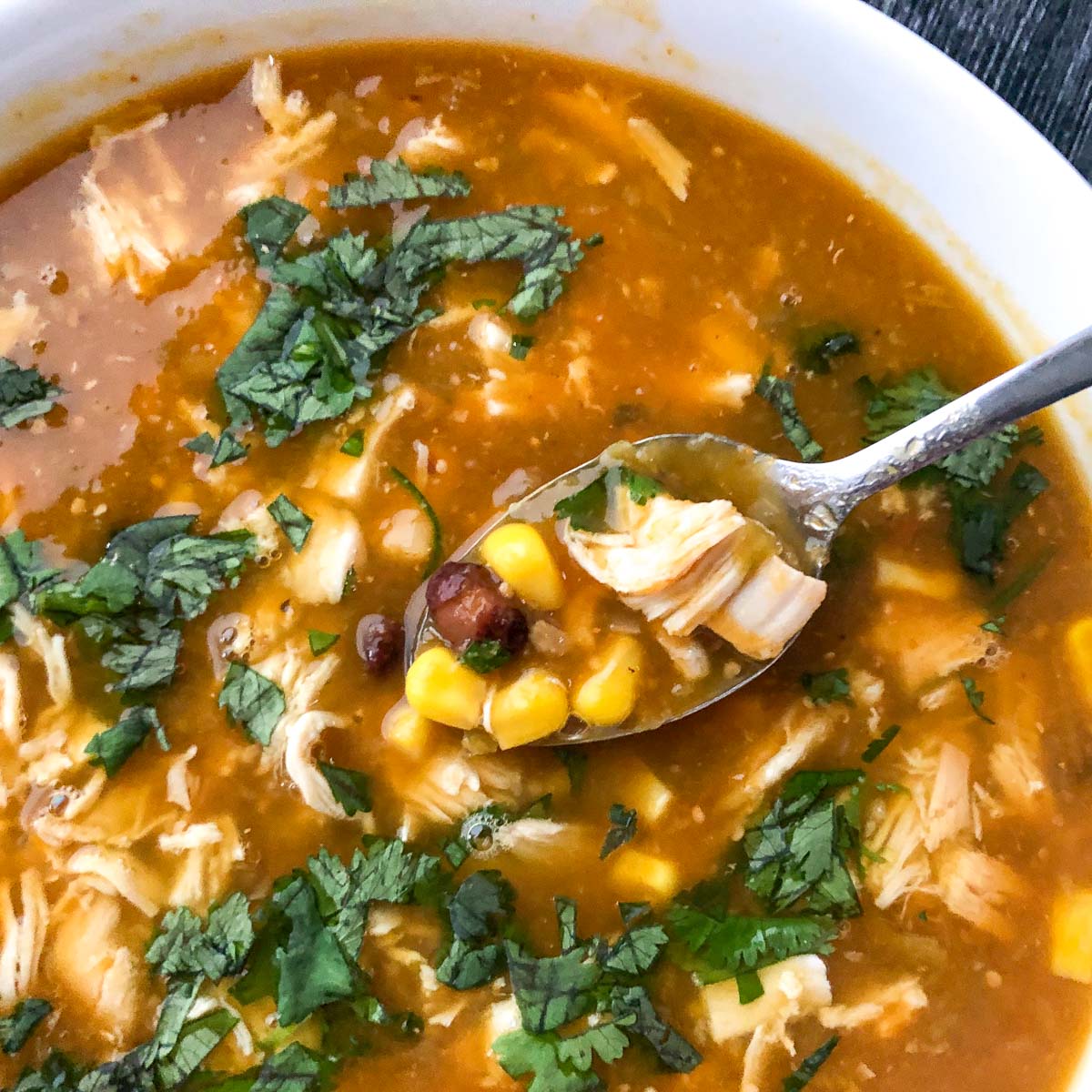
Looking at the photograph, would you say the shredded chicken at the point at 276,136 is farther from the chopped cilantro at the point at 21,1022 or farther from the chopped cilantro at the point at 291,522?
the chopped cilantro at the point at 21,1022

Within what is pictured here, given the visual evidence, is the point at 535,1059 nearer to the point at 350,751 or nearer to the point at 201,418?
the point at 350,751

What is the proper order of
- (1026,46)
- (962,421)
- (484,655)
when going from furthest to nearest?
(1026,46) < (484,655) < (962,421)

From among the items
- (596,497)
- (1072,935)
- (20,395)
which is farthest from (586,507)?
(1072,935)

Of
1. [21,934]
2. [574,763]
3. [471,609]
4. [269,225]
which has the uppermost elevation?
[269,225]

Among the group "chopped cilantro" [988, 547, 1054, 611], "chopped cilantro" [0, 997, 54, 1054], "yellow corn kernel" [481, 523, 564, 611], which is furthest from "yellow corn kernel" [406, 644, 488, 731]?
"chopped cilantro" [988, 547, 1054, 611]

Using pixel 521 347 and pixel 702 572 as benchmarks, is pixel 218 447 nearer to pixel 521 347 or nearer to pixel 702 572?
pixel 521 347

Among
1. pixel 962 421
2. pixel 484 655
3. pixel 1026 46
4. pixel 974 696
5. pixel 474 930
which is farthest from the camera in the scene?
pixel 1026 46

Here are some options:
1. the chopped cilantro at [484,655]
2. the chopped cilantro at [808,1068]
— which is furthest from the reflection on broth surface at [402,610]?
the chopped cilantro at [484,655]
